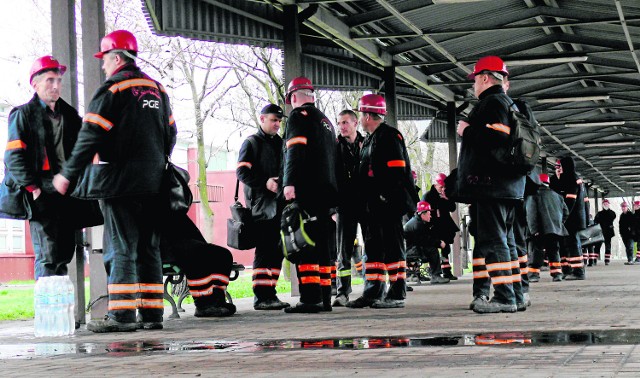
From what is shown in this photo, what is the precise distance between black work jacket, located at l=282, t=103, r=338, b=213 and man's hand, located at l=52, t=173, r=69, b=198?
2.54 meters

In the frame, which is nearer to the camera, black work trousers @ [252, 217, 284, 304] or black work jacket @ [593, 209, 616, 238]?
black work trousers @ [252, 217, 284, 304]

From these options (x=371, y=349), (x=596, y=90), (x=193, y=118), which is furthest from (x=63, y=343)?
(x=193, y=118)

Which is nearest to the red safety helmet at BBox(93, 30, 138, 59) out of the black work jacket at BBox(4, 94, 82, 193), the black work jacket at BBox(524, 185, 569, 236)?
the black work jacket at BBox(4, 94, 82, 193)

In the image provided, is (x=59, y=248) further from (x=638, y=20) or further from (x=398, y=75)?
(x=398, y=75)

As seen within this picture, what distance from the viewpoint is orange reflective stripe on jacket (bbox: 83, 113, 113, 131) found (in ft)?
27.1

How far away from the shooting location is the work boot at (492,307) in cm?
946

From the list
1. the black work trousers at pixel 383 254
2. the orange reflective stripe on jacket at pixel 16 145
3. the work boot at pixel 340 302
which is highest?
the orange reflective stripe on jacket at pixel 16 145

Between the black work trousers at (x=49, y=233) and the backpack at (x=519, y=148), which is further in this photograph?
the backpack at (x=519, y=148)

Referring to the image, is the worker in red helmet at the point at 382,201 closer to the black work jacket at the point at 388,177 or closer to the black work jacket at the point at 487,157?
the black work jacket at the point at 388,177

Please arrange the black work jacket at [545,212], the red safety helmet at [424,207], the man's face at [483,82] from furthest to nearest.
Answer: the red safety helmet at [424,207], the black work jacket at [545,212], the man's face at [483,82]

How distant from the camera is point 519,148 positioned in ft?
31.2

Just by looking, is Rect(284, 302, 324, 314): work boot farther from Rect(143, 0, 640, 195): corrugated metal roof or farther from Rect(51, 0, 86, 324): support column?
Rect(143, 0, 640, 195): corrugated metal roof

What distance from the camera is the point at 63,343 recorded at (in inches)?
301

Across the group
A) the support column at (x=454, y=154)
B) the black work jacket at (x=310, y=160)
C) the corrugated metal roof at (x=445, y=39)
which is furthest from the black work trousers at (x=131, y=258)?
the support column at (x=454, y=154)
